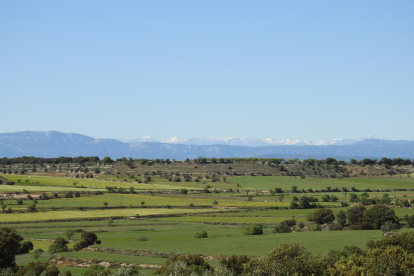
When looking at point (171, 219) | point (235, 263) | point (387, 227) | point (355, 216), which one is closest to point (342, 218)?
point (355, 216)

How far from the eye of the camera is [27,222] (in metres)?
76.3

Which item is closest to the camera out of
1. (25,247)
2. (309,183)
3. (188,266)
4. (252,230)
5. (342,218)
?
(188,266)

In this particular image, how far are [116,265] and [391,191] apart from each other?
9491 centimetres

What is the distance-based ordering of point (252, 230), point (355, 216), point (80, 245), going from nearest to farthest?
point (80, 245), point (252, 230), point (355, 216)

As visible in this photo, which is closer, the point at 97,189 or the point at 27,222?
the point at 27,222

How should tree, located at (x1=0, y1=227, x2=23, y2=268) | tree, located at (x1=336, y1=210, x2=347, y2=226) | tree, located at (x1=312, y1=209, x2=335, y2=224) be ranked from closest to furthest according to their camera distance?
tree, located at (x1=0, y1=227, x2=23, y2=268) → tree, located at (x1=336, y1=210, x2=347, y2=226) → tree, located at (x1=312, y1=209, x2=335, y2=224)

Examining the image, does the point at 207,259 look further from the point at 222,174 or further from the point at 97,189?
the point at 222,174

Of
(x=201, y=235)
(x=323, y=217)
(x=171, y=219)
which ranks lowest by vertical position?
(x=171, y=219)

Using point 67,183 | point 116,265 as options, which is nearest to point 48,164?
point 67,183

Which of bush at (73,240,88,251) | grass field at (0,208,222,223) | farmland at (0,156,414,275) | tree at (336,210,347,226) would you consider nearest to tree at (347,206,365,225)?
tree at (336,210,347,226)

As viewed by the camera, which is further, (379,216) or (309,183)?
(309,183)

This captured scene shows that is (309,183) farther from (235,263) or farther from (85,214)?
(235,263)

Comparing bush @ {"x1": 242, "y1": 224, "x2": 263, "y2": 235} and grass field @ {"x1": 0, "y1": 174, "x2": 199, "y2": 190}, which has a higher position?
grass field @ {"x1": 0, "y1": 174, "x2": 199, "y2": 190}

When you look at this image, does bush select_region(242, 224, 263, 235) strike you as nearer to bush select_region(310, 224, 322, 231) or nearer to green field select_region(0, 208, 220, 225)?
bush select_region(310, 224, 322, 231)
